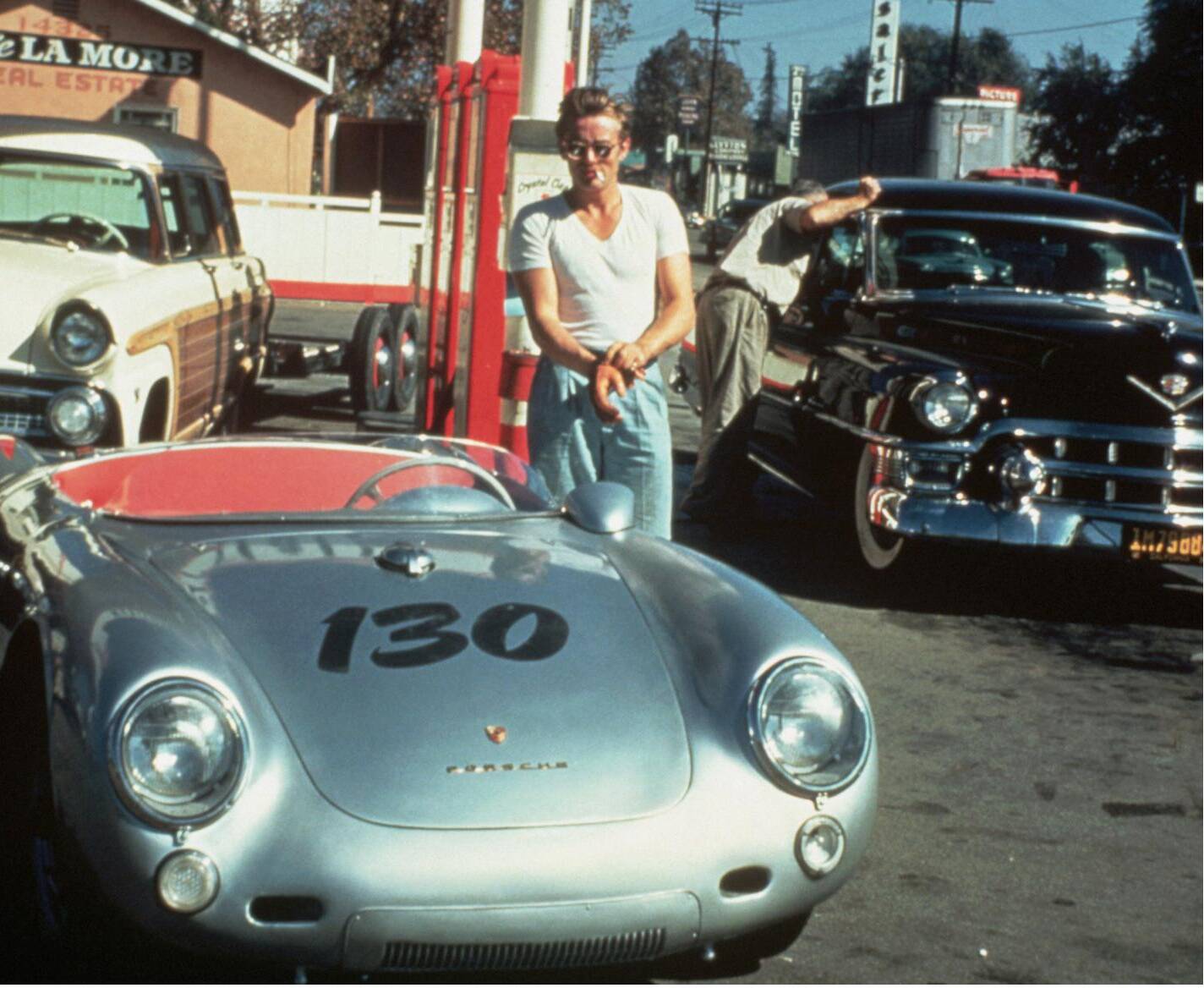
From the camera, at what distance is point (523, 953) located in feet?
10.5

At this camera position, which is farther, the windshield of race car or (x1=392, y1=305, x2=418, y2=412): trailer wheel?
(x1=392, y1=305, x2=418, y2=412): trailer wheel

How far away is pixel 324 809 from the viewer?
3242 millimetres

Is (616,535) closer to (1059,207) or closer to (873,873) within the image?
(873,873)

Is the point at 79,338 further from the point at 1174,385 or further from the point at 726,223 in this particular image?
the point at 726,223

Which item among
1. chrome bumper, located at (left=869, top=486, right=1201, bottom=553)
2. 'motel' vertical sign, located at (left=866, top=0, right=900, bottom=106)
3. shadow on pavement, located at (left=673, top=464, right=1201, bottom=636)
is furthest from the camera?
'motel' vertical sign, located at (left=866, top=0, right=900, bottom=106)

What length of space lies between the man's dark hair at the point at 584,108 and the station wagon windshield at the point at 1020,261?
328 cm

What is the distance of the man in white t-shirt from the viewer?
5.43m

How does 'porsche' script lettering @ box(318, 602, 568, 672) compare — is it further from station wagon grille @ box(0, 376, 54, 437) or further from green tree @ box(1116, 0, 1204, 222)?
green tree @ box(1116, 0, 1204, 222)

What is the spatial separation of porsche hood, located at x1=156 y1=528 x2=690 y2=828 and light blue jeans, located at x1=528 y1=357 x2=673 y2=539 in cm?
141

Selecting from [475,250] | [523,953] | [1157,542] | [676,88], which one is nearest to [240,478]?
[523,953]

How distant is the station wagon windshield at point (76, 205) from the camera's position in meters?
8.84

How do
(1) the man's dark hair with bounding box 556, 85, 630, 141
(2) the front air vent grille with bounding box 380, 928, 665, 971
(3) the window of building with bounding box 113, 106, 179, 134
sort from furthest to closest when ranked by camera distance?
(3) the window of building with bounding box 113, 106, 179, 134
(1) the man's dark hair with bounding box 556, 85, 630, 141
(2) the front air vent grille with bounding box 380, 928, 665, 971

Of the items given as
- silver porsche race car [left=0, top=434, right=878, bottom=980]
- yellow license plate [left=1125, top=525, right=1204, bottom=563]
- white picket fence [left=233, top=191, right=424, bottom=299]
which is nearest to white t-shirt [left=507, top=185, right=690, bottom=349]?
silver porsche race car [left=0, top=434, right=878, bottom=980]

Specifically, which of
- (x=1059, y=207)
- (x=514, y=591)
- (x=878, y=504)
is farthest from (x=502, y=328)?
(x=514, y=591)
